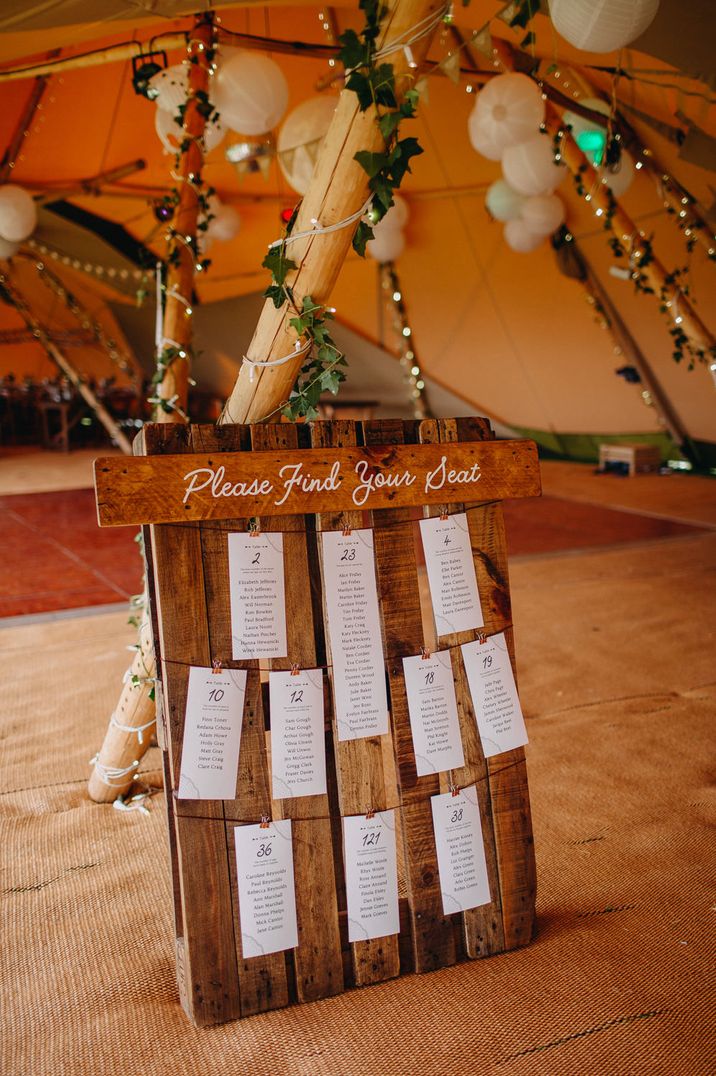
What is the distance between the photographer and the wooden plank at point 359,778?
177cm

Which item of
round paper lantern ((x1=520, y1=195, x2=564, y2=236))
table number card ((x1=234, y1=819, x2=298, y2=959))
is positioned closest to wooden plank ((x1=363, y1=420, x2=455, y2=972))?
table number card ((x1=234, y1=819, x2=298, y2=959))

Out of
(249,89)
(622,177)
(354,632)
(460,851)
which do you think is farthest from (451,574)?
(622,177)

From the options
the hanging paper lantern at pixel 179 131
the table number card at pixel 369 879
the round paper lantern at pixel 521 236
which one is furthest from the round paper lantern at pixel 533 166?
the table number card at pixel 369 879

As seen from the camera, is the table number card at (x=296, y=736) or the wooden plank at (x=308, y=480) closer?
the wooden plank at (x=308, y=480)

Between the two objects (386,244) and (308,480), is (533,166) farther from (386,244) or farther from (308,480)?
(308,480)

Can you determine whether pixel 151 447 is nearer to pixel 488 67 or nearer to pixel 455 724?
pixel 455 724

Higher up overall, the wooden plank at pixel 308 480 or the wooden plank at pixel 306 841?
the wooden plank at pixel 308 480

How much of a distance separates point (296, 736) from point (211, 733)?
179 millimetres

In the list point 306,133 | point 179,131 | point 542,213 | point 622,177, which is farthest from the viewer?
point 542,213

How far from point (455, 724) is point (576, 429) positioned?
9.38 metres

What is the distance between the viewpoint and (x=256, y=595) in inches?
67.6

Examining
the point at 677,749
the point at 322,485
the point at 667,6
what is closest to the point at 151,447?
the point at 322,485

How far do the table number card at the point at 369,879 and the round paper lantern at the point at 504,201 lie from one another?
6263mm

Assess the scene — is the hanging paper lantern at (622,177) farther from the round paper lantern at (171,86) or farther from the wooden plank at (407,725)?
the wooden plank at (407,725)
